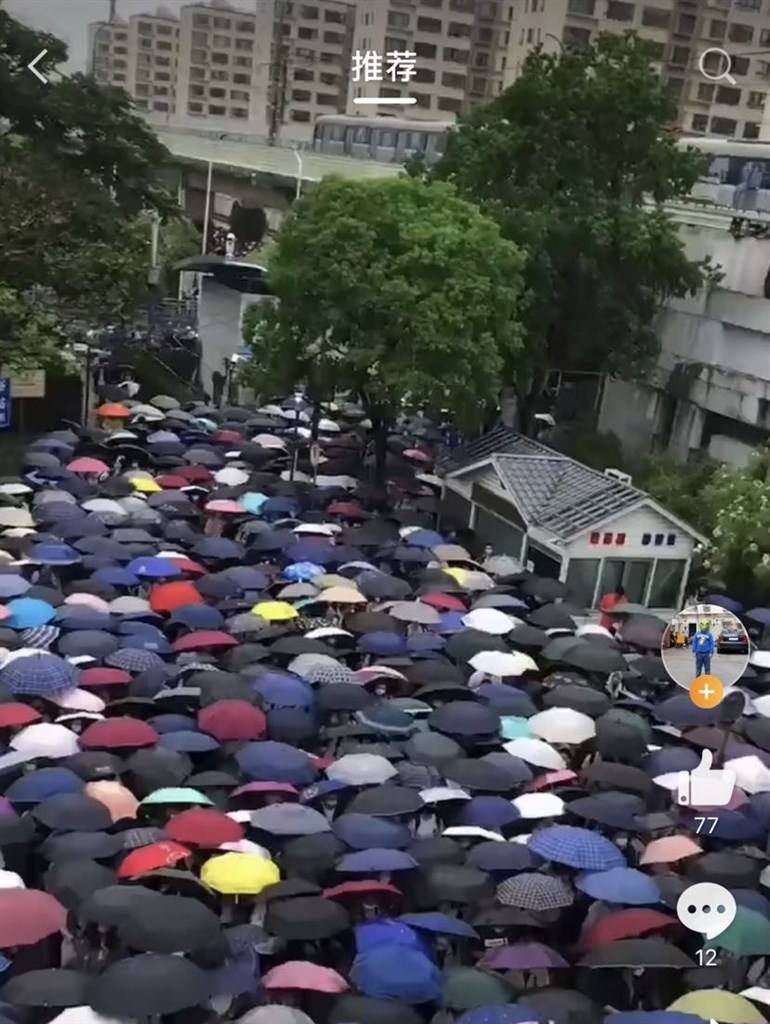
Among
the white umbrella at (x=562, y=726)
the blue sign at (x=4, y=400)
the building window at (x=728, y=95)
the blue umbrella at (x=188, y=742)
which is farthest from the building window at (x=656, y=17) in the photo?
the blue umbrella at (x=188, y=742)

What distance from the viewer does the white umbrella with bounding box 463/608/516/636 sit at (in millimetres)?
11148

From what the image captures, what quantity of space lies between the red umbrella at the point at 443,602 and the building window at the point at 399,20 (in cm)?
1159

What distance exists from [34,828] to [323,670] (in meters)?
3.02

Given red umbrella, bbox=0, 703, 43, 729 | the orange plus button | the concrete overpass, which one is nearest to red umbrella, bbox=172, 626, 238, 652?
red umbrella, bbox=0, 703, 43, 729

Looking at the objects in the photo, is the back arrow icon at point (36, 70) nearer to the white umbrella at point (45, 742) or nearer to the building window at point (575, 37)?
the building window at point (575, 37)

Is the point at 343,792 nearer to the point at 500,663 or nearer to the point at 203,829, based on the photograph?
the point at 203,829

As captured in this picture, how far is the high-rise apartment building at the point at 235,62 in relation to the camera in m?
22.6

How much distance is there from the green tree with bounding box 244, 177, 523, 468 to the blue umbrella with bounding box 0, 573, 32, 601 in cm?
617

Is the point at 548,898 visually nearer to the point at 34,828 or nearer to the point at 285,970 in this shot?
the point at 285,970

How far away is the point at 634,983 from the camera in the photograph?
6.54 metres

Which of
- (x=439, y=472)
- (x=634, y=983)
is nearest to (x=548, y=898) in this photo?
(x=634, y=983)

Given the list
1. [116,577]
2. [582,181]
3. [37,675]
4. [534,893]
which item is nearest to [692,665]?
[534,893]

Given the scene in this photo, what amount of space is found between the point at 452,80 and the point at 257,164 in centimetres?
886

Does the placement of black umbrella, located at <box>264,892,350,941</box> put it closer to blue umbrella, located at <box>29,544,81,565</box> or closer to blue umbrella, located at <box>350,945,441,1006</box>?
blue umbrella, located at <box>350,945,441,1006</box>
